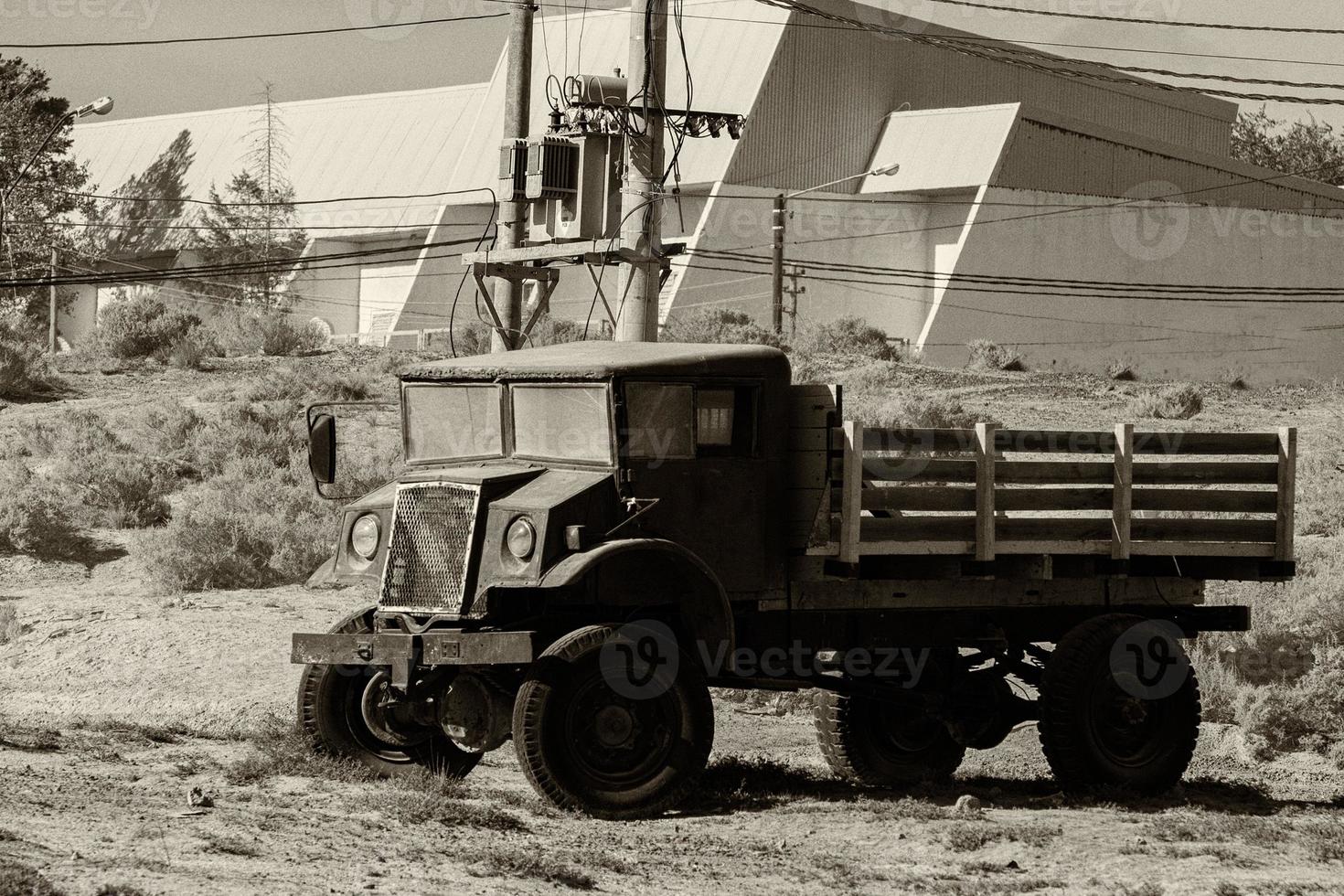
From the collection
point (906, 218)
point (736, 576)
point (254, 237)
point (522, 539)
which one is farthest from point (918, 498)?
point (254, 237)

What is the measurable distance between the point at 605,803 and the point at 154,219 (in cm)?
5364

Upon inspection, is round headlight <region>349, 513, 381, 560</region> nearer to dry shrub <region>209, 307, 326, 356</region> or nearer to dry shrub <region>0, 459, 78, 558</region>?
dry shrub <region>0, 459, 78, 558</region>

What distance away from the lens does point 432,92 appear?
57812mm

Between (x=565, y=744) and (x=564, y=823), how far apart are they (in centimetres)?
42

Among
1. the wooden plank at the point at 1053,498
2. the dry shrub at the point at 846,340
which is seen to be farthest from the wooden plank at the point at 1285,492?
the dry shrub at the point at 846,340

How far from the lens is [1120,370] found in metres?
45.2

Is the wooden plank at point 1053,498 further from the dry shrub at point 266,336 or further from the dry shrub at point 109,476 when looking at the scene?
the dry shrub at point 266,336

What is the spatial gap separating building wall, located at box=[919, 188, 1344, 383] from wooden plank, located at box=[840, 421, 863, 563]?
116 feet

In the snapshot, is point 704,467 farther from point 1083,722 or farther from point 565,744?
point 1083,722

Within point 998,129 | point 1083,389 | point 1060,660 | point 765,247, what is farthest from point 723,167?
point 1060,660

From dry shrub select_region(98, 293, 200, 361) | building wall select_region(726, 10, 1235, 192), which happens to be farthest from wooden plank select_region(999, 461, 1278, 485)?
building wall select_region(726, 10, 1235, 192)

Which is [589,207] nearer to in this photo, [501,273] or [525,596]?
[501,273]

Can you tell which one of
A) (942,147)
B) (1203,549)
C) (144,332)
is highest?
(942,147)

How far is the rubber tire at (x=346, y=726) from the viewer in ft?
34.8
